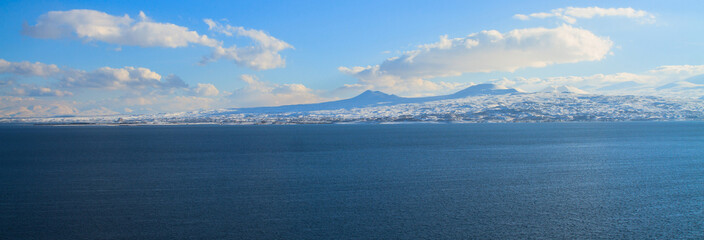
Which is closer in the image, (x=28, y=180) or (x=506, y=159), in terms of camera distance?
(x=28, y=180)

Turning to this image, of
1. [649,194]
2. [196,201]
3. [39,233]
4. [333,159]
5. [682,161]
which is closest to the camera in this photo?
[39,233]

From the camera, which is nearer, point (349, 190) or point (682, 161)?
point (349, 190)

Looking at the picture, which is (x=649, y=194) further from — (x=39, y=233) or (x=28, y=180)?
(x=28, y=180)

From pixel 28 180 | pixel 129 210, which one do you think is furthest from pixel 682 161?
pixel 28 180

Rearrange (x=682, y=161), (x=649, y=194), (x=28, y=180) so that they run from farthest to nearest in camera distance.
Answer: (x=682, y=161), (x=28, y=180), (x=649, y=194)

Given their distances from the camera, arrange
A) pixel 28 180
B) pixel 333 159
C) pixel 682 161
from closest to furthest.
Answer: pixel 28 180 → pixel 682 161 → pixel 333 159

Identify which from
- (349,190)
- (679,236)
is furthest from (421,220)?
(679,236)

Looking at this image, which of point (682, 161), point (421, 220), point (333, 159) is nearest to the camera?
point (421, 220)

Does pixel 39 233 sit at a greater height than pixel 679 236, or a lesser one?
greater

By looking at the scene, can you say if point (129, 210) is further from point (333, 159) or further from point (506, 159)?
point (506, 159)
